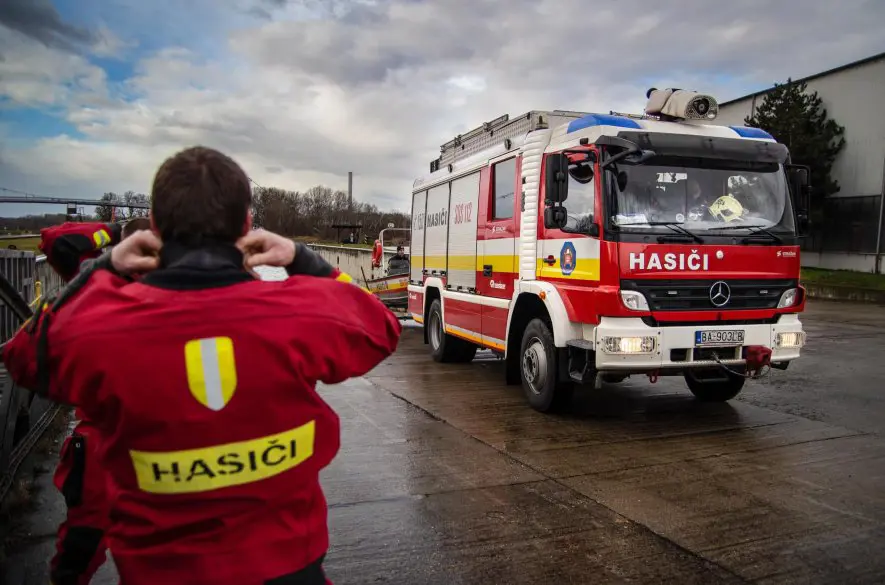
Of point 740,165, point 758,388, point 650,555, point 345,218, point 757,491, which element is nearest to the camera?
point 650,555

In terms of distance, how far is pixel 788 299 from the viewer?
6.67m

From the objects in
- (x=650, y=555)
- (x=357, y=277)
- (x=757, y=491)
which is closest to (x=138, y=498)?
(x=650, y=555)

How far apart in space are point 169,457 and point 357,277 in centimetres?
2686

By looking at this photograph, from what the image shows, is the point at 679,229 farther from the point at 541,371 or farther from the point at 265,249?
the point at 265,249

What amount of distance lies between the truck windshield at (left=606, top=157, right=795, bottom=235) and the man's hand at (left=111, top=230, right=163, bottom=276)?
16.4ft

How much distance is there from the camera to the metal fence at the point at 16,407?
409 centimetres

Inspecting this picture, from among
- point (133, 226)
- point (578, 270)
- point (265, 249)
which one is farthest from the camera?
point (578, 270)

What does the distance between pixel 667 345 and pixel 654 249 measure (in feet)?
2.79

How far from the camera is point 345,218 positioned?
53.9 metres

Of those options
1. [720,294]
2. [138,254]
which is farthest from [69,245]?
[720,294]

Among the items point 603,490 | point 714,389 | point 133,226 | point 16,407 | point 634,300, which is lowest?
point 603,490

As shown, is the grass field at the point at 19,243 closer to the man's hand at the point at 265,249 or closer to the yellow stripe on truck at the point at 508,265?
the man's hand at the point at 265,249

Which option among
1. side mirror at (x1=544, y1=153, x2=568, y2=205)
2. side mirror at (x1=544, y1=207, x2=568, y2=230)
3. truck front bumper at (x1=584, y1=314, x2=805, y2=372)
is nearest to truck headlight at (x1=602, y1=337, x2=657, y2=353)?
truck front bumper at (x1=584, y1=314, x2=805, y2=372)

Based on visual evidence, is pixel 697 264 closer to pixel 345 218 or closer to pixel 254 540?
pixel 254 540
